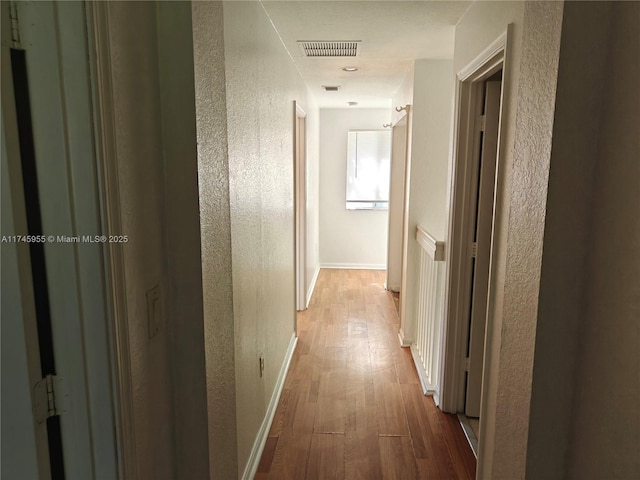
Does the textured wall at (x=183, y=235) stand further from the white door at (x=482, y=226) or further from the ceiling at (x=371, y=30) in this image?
the white door at (x=482, y=226)

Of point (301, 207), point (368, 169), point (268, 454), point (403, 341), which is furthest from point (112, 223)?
point (368, 169)

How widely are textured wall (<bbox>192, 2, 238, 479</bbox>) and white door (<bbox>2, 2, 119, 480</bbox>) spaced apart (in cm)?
30

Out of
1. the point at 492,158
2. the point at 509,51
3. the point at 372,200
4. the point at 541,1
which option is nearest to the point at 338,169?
the point at 372,200

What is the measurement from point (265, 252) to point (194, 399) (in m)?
1.26

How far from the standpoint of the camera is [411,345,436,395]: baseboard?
2861mm

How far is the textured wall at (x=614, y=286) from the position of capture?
3.05 feet

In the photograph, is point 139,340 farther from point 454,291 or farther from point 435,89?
point 435,89

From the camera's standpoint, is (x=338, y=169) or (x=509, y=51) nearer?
(x=509, y=51)

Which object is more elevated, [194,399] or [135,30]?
[135,30]

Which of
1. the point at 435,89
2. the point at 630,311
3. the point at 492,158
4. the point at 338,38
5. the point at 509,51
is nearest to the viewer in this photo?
the point at 630,311

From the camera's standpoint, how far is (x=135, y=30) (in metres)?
0.94

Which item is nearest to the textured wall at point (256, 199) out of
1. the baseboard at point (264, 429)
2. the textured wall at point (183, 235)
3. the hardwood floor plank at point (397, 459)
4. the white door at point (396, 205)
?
the baseboard at point (264, 429)

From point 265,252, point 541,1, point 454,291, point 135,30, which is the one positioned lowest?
point 454,291

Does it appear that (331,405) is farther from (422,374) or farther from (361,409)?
(422,374)
